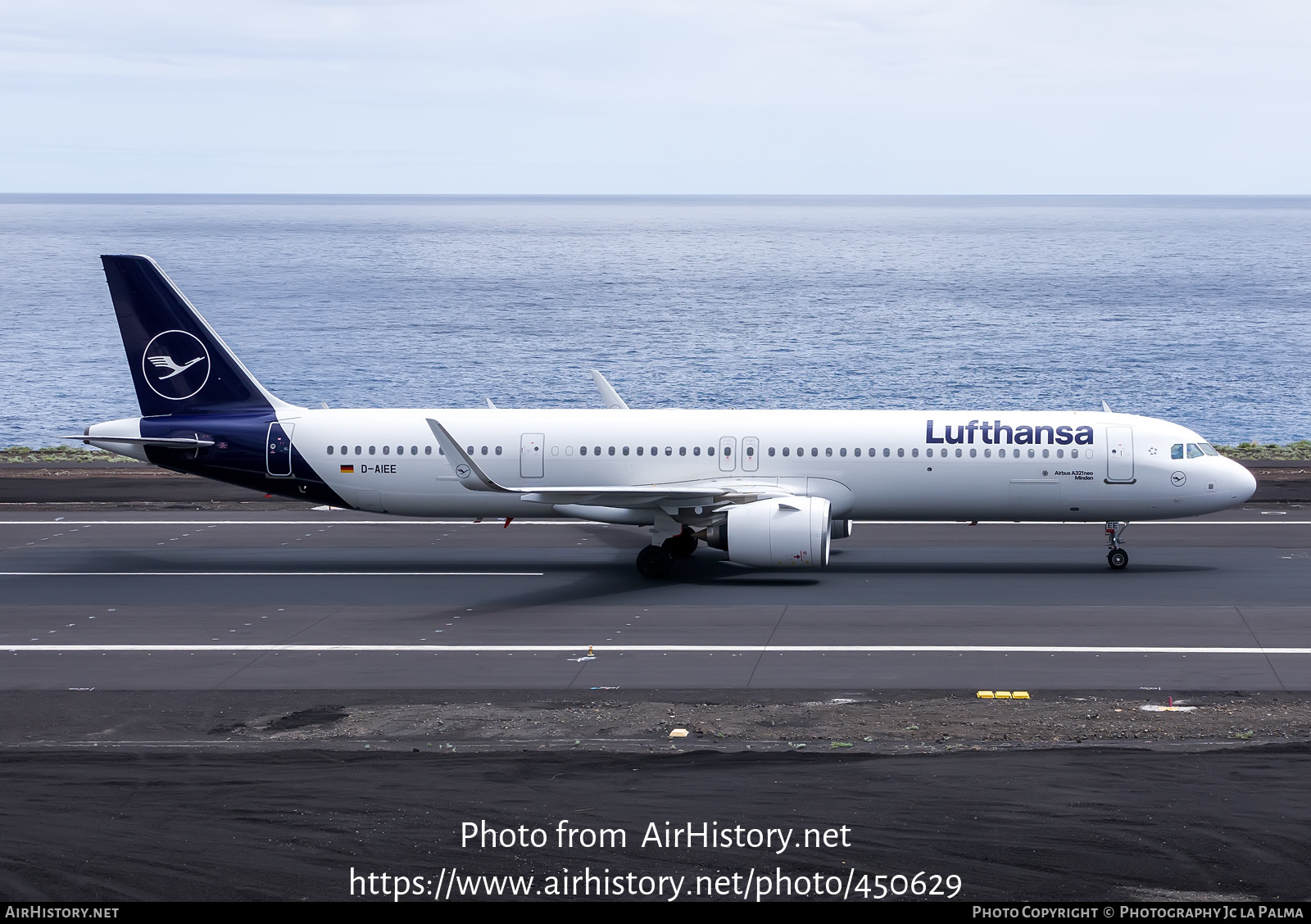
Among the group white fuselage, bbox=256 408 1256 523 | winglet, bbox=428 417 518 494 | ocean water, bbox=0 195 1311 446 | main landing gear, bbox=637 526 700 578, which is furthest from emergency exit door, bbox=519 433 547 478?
ocean water, bbox=0 195 1311 446

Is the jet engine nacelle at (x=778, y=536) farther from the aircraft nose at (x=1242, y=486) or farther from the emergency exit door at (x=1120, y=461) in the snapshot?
the aircraft nose at (x=1242, y=486)

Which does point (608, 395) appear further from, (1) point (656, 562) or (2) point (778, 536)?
(2) point (778, 536)

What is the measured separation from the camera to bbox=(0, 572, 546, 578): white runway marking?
31.9 m

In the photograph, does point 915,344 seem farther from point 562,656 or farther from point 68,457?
point 562,656

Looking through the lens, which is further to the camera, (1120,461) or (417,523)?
(417,523)

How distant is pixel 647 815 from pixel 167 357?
2222 centimetres

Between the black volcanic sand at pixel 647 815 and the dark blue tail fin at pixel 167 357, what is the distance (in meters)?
16.3

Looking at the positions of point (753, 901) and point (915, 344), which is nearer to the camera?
point (753, 901)

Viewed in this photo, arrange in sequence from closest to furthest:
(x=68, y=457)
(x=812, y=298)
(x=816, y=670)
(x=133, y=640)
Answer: (x=816, y=670) → (x=133, y=640) → (x=68, y=457) → (x=812, y=298)

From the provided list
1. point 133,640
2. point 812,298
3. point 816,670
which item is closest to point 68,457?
point 133,640

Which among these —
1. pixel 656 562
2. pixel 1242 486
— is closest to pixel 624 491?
pixel 656 562

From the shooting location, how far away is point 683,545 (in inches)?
1284

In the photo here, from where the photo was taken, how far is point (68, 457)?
181ft

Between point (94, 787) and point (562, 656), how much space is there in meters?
8.93
